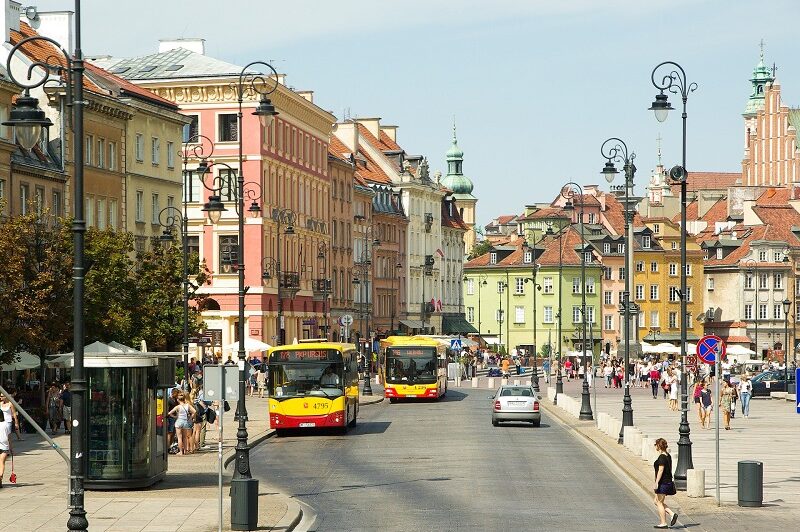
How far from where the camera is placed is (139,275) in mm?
61062

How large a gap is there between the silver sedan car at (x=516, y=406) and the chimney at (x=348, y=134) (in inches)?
3142

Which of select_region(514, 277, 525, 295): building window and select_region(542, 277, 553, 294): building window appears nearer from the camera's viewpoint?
select_region(542, 277, 553, 294): building window

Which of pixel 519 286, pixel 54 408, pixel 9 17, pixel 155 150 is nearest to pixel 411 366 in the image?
pixel 155 150

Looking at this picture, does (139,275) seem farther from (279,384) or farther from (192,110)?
(192,110)

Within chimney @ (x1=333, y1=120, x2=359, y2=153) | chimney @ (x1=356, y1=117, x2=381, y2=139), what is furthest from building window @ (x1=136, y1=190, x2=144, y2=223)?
chimney @ (x1=356, y1=117, x2=381, y2=139)

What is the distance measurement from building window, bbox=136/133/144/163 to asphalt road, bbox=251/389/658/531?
1101 inches

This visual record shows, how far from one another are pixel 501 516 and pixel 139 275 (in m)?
37.1

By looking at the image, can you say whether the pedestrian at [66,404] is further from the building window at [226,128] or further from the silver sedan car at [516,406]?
the building window at [226,128]

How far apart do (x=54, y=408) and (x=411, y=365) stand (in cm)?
2444

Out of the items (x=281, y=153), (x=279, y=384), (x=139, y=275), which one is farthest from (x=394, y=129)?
(x=279, y=384)

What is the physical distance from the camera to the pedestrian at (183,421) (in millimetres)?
38562

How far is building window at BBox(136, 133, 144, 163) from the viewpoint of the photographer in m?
76.0

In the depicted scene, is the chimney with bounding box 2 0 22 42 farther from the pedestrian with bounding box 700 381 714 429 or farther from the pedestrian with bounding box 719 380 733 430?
the pedestrian with bounding box 719 380 733 430

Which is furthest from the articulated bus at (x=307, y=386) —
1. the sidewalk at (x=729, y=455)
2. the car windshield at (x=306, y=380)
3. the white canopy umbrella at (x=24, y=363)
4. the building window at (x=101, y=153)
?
the building window at (x=101, y=153)
